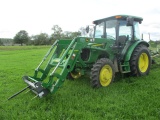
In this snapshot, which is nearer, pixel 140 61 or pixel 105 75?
pixel 105 75

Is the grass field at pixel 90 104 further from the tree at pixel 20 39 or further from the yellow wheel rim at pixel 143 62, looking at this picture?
the tree at pixel 20 39

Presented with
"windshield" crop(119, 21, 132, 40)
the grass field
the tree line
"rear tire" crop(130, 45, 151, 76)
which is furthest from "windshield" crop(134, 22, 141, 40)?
the tree line

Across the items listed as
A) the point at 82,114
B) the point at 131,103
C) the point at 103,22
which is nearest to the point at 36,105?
the point at 82,114

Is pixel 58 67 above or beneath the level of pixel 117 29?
beneath

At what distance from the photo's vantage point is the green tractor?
18.5 feet

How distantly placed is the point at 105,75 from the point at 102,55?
0.98m

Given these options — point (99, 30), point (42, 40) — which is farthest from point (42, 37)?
point (99, 30)

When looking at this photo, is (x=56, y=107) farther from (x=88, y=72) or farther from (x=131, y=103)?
(x=88, y=72)

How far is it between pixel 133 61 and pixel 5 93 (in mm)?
4344

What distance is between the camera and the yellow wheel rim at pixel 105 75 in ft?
19.4

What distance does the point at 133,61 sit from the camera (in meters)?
7.03

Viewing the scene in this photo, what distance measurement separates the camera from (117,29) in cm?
707

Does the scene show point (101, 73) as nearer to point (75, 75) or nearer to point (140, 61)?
point (75, 75)

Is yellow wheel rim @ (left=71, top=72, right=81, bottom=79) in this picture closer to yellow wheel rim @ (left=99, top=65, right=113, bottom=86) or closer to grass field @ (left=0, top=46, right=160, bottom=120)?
grass field @ (left=0, top=46, right=160, bottom=120)
